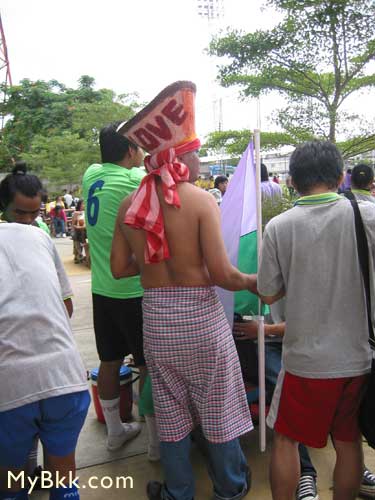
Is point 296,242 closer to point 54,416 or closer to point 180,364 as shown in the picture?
point 180,364

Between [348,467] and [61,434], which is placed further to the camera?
[348,467]

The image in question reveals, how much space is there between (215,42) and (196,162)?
6.53 metres

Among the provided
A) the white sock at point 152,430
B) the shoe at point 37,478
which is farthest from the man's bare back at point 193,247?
the shoe at point 37,478

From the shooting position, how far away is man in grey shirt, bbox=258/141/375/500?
174 centimetres

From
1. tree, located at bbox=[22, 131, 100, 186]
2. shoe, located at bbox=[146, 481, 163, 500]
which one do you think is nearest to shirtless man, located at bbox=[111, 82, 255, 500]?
shoe, located at bbox=[146, 481, 163, 500]

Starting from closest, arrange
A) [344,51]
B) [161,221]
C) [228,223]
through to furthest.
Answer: [161,221], [228,223], [344,51]

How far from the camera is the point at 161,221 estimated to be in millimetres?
1885

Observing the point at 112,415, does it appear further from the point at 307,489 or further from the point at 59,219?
the point at 59,219

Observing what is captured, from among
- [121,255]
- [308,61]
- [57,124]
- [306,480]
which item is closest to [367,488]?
[306,480]

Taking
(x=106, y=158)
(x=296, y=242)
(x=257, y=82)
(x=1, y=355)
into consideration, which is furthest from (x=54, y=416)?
(x=257, y=82)

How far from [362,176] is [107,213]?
2.41 m

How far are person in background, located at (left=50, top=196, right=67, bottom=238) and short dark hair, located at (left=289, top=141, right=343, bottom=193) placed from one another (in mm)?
15859

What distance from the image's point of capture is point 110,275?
8.44ft

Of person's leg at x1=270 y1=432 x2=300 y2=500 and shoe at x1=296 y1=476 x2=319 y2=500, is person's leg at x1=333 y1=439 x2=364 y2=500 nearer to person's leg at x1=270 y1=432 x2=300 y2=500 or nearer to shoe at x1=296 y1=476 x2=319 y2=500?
person's leg at x1=270 y1=432 x2=300 y2=500
